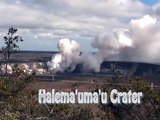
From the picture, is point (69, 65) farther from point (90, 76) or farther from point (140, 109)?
point (140, 109)

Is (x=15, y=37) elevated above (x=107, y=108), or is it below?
above

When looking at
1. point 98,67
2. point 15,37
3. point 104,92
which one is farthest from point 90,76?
point 104,92

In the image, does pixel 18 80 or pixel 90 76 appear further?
pixel 90 76

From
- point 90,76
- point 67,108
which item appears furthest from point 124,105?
point 90,76

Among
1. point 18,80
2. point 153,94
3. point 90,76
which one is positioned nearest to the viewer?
point 18,80

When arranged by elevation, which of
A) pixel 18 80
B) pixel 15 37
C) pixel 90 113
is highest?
pixel 15 37

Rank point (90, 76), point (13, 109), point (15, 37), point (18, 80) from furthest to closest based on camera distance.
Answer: point (90, 76), point (15, 37), point (18, 80), point (13, 109)

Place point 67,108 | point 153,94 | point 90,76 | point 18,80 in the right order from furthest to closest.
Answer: point 90,76, point 153,94, point 18,80, point 67,108

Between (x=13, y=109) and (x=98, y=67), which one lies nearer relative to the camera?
(x=13, y=109)

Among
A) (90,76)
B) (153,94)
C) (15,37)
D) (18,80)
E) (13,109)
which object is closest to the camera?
(13,109)

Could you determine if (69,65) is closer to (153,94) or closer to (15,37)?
(15,37)
